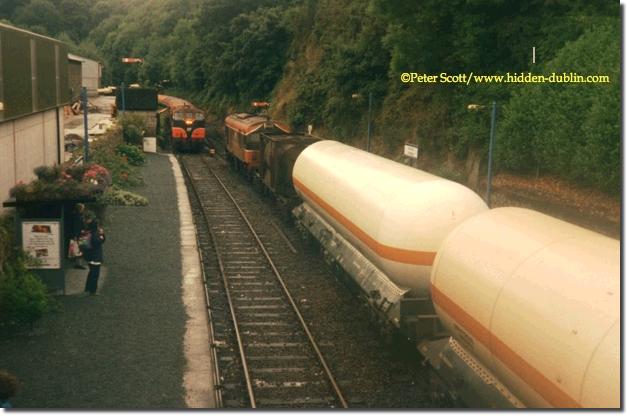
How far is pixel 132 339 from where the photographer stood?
1391 centimetres

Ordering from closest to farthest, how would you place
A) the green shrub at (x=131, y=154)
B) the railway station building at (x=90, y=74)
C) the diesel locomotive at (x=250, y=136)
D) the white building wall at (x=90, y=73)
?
the diesel locomotive at (x=250, y=136) → the green shrub at (x=131, y=154) → the railway station building at (x=90, y=74) → the white building wall at (x=90, y=73)

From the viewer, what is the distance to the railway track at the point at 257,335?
12.1 m

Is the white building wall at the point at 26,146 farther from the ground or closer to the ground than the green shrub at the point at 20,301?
farther from the ground

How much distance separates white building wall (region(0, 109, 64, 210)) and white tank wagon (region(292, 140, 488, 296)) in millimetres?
7776

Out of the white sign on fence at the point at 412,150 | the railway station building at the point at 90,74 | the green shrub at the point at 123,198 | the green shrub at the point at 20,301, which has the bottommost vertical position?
the green shrub at the point at 20,301

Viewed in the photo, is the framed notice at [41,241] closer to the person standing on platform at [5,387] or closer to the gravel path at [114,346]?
the gravel path at [114,346]

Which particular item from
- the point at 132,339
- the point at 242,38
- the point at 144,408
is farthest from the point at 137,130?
the point at 144,408

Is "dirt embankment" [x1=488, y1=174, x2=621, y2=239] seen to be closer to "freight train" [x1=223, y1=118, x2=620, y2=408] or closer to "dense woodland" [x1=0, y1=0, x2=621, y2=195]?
"dense woodland" [x1=0, y1=0, x2=621, y2=195]

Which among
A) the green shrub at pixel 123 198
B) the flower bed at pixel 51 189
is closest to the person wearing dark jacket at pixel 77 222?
the flower bed at pixel 51 189

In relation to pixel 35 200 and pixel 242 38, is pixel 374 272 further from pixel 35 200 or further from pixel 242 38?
pixel 242 38

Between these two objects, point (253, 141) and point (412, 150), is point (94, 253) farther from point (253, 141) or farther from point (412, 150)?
point (253, 141)

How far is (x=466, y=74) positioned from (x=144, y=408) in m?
25.3

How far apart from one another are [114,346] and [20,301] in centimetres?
204

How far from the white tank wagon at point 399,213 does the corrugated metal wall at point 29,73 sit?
7.81m
